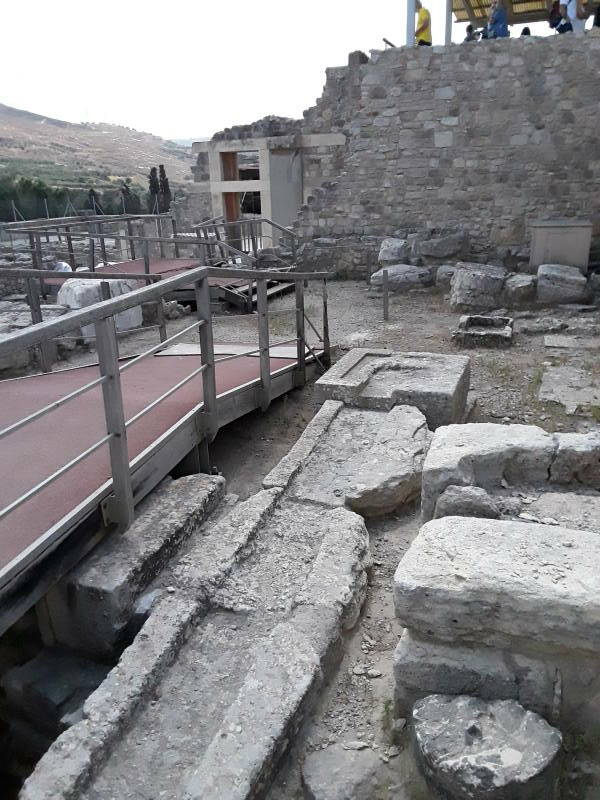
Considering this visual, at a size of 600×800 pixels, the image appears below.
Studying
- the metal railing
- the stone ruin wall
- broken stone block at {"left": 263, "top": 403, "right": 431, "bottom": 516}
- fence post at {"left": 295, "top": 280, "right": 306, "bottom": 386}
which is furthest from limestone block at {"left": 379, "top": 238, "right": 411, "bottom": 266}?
the metal railing

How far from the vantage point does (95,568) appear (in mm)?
2773

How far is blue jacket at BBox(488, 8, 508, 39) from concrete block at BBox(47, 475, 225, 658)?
1240 centimetres

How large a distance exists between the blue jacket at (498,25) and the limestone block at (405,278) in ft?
15.7

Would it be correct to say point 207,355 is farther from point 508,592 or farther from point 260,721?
point 508,592

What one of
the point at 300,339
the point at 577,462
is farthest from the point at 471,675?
the point at 300,339

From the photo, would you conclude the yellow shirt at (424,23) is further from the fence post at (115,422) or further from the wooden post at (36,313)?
the fence post at (115,422)

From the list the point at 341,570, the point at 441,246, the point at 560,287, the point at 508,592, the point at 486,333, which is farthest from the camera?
the point at 441,246

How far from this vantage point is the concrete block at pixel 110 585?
2664 mm

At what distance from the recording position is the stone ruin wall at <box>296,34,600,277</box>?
10992 mm

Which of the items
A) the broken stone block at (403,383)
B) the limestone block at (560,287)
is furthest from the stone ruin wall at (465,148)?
the broken stone block at (403,383)

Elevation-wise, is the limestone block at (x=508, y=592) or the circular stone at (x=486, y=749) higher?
the limestone block at (x=508, y=592)

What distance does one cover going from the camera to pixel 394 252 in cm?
1196

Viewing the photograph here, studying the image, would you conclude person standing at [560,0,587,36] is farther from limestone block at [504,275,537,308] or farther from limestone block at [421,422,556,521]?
limestone block at [421,422,556,521]

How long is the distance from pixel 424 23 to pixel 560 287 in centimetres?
668
